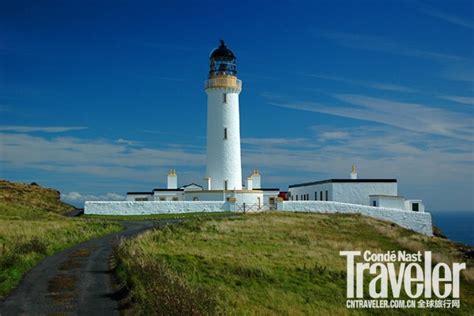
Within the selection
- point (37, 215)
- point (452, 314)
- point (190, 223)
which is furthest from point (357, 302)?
point (37, 215)

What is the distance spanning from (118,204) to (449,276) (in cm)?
2507

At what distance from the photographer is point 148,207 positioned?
132 ft

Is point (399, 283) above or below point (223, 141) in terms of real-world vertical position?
below

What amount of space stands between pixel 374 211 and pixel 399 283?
2440cm

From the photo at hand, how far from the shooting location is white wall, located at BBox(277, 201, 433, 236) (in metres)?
41.7

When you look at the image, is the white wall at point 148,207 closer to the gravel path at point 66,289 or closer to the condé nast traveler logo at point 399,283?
the condé nast traveler logo at point 399,283

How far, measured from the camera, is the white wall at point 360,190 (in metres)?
46.5

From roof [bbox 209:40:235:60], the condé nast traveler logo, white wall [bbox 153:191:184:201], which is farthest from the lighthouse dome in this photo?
the condé nast traveler logo

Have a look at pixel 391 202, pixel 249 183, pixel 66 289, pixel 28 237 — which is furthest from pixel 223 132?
pixel 66 289

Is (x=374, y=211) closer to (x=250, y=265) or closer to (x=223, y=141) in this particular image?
(x=223, y=141)

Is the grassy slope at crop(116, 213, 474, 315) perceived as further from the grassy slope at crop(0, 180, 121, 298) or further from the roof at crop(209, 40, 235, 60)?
the roof at crop(209, 40, 235, 60)

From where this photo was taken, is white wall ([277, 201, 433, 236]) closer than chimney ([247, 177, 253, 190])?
Yes

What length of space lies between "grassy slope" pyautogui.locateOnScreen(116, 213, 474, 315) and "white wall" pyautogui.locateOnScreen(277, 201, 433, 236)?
723 centimetres

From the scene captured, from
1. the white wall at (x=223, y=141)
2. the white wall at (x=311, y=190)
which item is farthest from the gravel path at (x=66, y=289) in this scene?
the white wall at (x=311, y=190)
